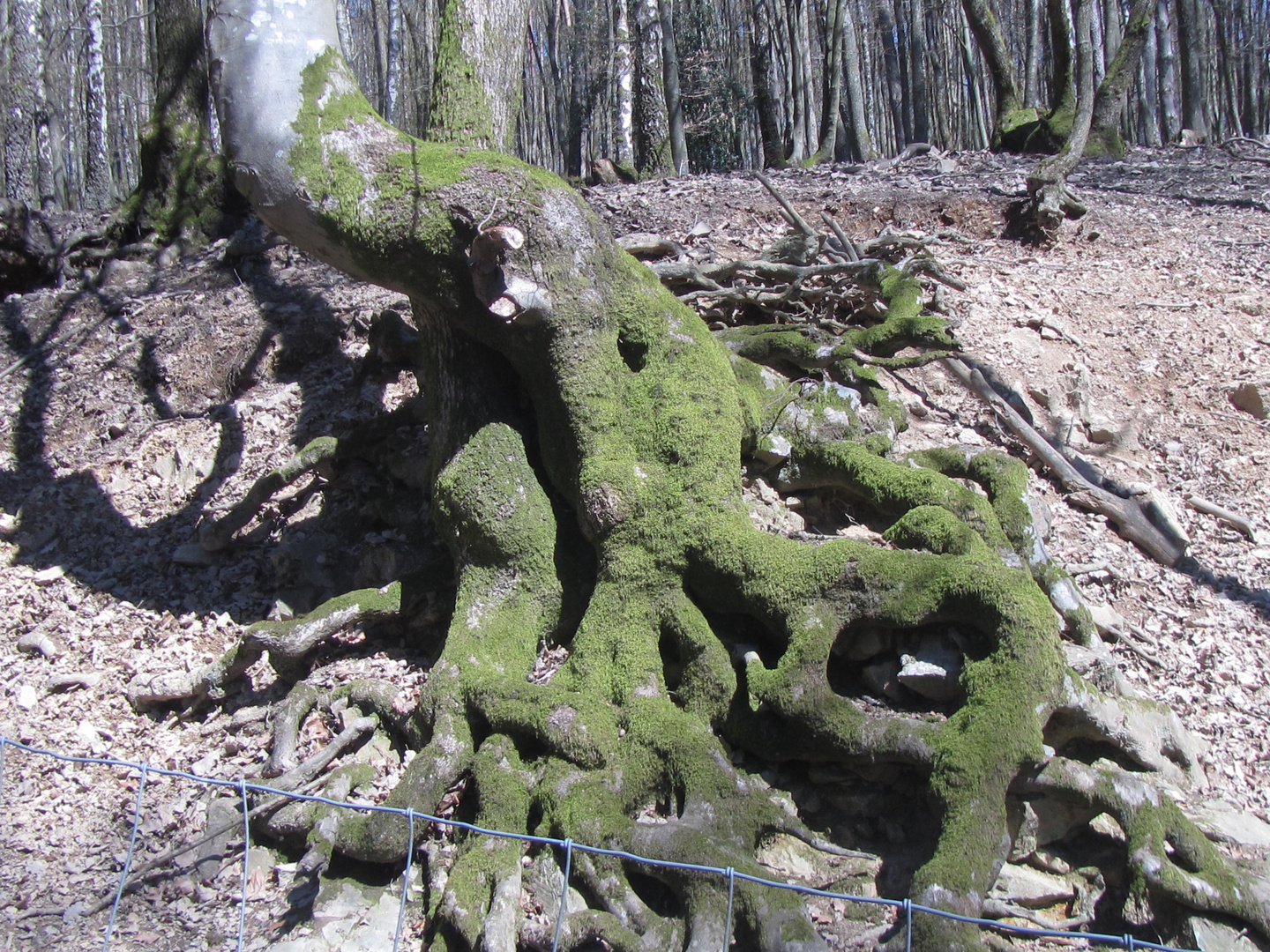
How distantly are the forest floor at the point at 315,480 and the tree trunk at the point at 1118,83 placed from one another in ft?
6.57

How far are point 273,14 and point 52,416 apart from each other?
170 inches

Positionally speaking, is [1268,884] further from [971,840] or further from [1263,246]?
[1263,246]

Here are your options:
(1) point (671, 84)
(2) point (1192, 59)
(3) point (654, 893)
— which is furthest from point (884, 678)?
(2) point (1192, 59)

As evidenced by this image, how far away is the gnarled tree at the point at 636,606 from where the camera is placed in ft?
10.2

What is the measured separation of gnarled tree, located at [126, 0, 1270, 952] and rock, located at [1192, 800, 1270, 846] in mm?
159

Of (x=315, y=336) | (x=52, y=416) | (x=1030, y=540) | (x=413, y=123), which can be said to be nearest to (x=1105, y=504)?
(x=1030, y=540)

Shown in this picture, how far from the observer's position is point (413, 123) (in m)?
23.5

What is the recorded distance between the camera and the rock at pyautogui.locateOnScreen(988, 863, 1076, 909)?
311 centimetres

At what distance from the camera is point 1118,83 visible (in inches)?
424

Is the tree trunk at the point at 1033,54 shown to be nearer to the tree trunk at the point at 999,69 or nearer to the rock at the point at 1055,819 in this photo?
the tree trunk at the point at 999,69

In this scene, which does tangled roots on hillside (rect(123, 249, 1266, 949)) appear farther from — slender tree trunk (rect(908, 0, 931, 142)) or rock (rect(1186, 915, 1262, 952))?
slender tree trunk (rect(908, 0, 931, 142))


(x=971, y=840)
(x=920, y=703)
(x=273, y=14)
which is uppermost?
(x=273, y=14)

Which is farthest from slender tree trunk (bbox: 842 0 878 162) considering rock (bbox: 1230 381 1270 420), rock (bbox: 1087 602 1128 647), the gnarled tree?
rock (bbox: 1087 602 1128 647)

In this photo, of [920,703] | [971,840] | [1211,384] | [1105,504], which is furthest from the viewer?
[1211,384]
